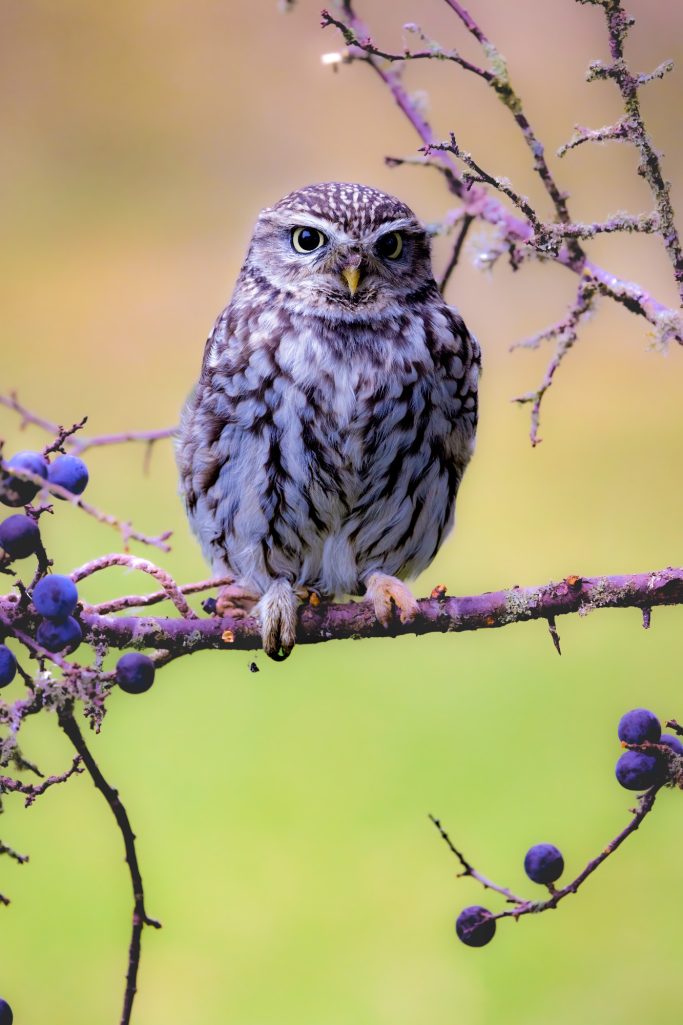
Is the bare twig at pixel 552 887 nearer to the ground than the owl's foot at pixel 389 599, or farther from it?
nearer to the ground

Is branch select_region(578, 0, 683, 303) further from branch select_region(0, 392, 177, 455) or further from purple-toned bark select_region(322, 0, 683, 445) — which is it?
branch select_region(0, 392, 177, 455)

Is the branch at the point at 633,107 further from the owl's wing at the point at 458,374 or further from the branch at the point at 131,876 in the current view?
the branch at the point at 131,876

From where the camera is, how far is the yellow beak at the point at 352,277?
808mm

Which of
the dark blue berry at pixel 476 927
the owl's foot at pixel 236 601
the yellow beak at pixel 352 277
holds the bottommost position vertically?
the dark blue berry at pixel 476 927

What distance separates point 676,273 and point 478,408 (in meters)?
0.30

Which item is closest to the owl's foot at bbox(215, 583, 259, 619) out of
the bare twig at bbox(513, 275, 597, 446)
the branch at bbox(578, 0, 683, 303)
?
the bare twig at bbox(513, 275, 597, 446)

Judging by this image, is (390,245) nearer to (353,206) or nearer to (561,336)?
(353,206)

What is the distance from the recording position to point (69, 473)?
59cm

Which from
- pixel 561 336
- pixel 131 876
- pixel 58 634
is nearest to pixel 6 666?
pixel 58 634

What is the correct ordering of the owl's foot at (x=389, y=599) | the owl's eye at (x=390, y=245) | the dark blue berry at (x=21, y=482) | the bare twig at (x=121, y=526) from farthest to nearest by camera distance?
the owl's eye at (x=390, y=245) < the owl's foot at (x=389, y=599) < the dark blue berry at (x=21, y=482) < the bare twig at (x=121, y=526)

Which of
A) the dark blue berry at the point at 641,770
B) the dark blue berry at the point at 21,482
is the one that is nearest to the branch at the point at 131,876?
the dark blue berry at the point at 21,482

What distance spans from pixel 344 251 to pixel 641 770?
433 millimetres

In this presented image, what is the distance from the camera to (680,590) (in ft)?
2.08

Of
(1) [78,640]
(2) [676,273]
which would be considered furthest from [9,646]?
(2) [676,273]
